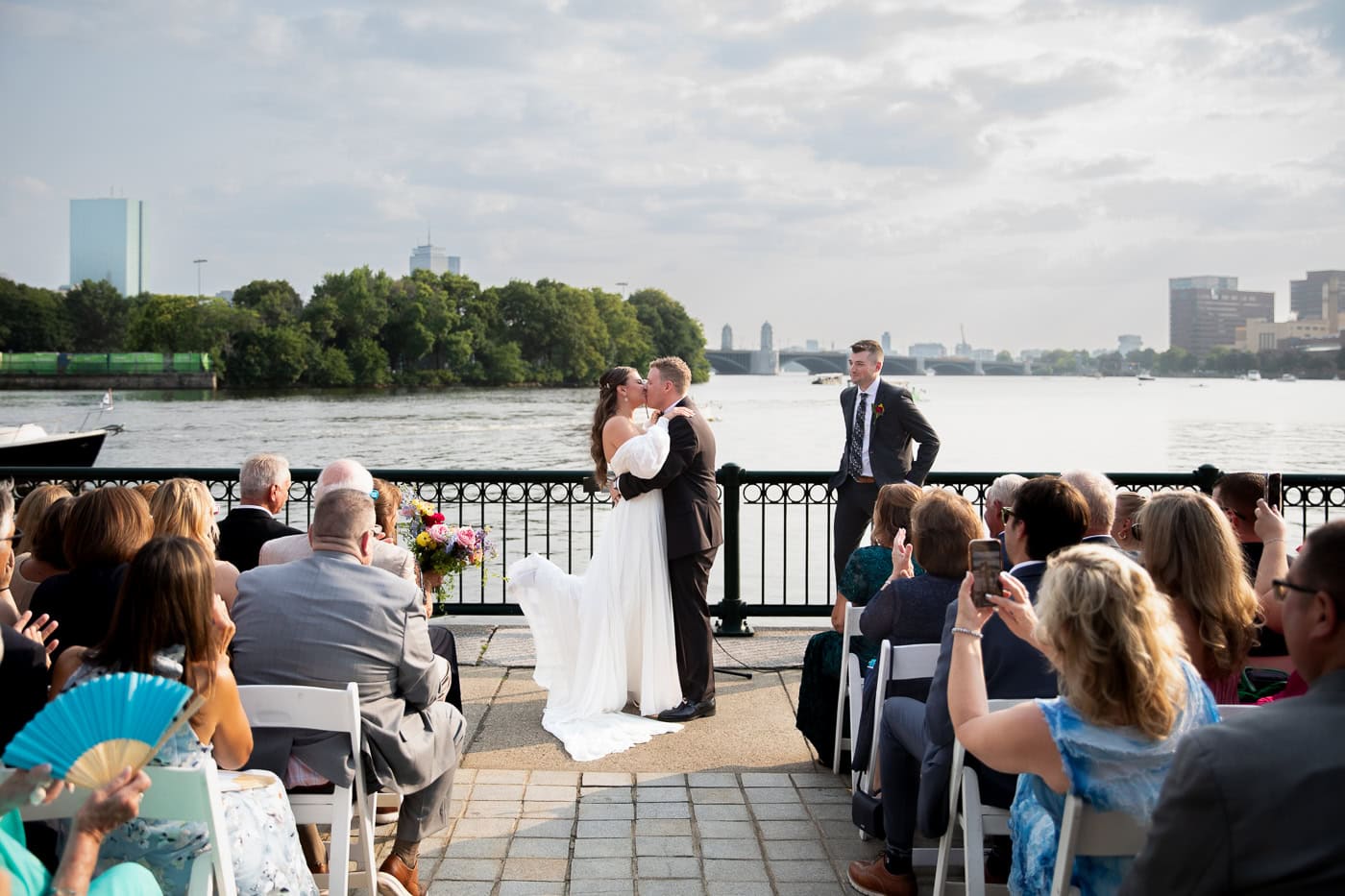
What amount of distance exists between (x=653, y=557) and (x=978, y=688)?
349 cm

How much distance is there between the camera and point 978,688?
3119mm

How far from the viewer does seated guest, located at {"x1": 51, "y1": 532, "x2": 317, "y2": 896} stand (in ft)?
9.69

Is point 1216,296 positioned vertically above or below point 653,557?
above

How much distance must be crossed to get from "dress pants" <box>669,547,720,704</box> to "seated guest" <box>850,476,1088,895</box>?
→ 229 cm

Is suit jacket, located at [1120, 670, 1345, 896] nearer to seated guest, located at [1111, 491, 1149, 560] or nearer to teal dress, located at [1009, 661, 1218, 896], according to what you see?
teal dress, located at [1009, 661, 1218, 896]

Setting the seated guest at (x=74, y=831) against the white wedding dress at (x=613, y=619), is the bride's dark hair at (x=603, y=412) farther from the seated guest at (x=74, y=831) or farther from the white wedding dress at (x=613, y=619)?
the seated guest at (x=74, y=831)

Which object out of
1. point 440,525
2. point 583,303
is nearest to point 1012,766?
point 440,525

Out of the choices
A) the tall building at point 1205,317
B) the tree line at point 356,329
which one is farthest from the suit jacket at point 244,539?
the tall building at point 1205,317

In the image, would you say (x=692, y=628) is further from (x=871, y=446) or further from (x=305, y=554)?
(x=305, y=554)

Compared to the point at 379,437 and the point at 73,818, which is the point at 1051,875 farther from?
the point at 379,437

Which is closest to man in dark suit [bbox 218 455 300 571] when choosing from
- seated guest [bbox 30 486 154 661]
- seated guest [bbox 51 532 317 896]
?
seated guest [bbox 30 486 154 661]

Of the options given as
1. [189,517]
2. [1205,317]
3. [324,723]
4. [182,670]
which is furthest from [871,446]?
[1205,317]

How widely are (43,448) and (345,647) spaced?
25.0 metres

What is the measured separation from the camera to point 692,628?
6.50 m
